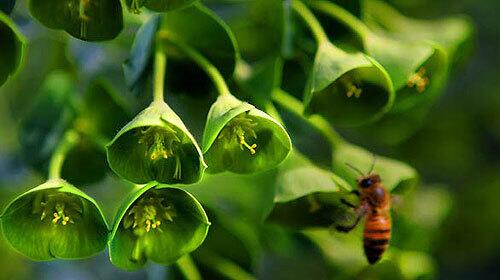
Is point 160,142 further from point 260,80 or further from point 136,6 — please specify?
point 260,80

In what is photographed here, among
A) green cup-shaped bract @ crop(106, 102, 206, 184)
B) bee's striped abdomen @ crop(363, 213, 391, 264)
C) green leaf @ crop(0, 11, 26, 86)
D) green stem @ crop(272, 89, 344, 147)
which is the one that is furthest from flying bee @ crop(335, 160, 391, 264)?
green leaf @ crop(0, 11, 26, 86)

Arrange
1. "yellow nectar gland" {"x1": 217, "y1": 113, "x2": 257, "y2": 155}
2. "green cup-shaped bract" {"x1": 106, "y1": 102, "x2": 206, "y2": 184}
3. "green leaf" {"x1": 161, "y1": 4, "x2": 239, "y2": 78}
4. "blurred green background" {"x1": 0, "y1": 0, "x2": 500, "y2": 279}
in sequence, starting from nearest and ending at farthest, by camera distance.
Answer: "green cup-shaped bract" {"x1": 106, "y1": 102, "x2": 206, "y2": 184}
"yellow nectar gland" {"x1": 217, "y1": 113, "x2": 257, "y2": 155}
"green leaf" {"x1": 161, "y1": 4, "x2": 239, "y2": 78}
"blurred green background" {"x1": 0, "y1": 0, "x2": 500, "y2": 279}

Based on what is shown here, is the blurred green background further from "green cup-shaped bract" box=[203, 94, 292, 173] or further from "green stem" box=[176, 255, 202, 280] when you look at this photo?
"green cup-shaped bract" box=[203, 94, 292, 173]

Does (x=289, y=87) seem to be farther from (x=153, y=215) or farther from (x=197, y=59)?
(x=153, y=215)

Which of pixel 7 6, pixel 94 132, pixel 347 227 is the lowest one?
pixel 347 227

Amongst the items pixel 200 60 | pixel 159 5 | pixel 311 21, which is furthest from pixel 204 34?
pixel 159 5

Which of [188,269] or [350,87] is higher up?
[350,87]
